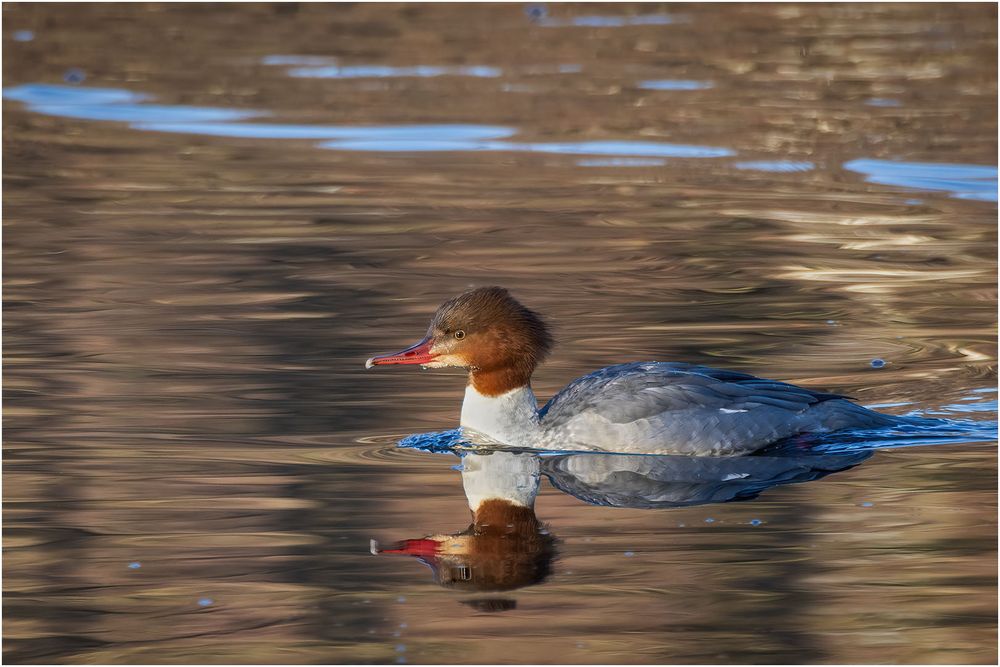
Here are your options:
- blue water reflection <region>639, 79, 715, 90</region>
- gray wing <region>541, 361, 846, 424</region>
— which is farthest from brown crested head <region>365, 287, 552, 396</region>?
blue water reflection <region>639, 79, 715, 90</region>

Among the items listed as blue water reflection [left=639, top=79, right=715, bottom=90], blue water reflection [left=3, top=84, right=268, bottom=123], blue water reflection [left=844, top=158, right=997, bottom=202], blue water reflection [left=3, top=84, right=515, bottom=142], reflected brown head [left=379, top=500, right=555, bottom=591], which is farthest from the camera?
blue water reflection [left=639, top=79, right=715, bottom=90]

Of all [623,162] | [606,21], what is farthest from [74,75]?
[623,162]

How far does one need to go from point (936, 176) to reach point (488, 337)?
8.52 meters

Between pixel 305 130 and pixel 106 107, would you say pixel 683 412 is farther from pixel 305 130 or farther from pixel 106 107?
pixel 106 107

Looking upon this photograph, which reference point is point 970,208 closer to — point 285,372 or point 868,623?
point 285,372

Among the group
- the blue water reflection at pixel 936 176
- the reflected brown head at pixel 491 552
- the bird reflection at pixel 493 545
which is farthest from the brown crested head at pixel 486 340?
the blue water reflection at pixel 936 176

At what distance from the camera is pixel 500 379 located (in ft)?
27.1

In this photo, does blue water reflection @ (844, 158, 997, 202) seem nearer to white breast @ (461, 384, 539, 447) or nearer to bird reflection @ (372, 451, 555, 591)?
white breast @ (461, 384, 539, 447)

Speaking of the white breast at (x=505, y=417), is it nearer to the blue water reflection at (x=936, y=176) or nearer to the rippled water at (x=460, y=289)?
the rippled water at (x=460, y=289)

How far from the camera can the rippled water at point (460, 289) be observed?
593cm

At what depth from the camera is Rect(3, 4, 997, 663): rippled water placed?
5.93m

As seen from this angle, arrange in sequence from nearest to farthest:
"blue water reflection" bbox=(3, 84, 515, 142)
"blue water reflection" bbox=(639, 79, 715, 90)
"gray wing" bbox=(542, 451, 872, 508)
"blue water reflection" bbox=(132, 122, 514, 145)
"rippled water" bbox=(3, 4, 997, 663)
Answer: "rippled water" bbox=(3, 4, 997, 663)
"gray wing" bbox=(542, 451, 872, 508)
"blue water reflection" bbox=(132, 122, 514, 145)
"blue water reflection" bbox=(3, 84, 515, 142)
"blue water reflection" bbox=(639, 79, 715, 90)

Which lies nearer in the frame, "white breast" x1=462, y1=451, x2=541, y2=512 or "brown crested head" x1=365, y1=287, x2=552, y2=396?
"white breast" x1=462, y1=451, x2=541, y2=512

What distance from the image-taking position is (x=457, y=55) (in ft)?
69.6
